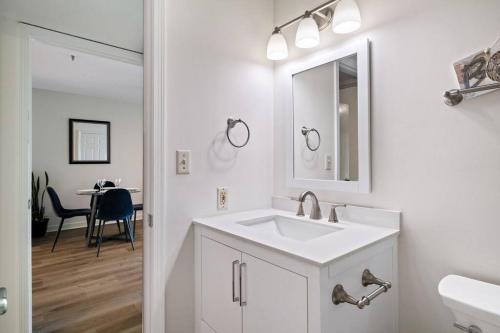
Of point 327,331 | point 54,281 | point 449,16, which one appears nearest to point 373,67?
point 449,16

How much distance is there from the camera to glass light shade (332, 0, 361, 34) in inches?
48.8

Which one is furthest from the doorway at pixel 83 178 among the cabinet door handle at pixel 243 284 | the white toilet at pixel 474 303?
the white toilet at pixel 474 303

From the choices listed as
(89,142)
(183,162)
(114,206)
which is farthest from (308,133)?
(89,142)

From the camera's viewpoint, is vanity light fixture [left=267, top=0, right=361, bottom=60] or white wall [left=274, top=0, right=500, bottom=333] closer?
white wall [left=274, top=0, right=500, bottom=333]

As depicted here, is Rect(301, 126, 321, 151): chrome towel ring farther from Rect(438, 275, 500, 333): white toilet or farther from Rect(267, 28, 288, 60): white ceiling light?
Rect(438, 275, 500, 333): white toilet

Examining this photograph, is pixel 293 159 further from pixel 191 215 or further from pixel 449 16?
pixel 449 16

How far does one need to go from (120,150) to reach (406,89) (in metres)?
4.82

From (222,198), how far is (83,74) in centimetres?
316

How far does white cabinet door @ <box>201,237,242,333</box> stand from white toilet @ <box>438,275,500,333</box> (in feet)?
2.50

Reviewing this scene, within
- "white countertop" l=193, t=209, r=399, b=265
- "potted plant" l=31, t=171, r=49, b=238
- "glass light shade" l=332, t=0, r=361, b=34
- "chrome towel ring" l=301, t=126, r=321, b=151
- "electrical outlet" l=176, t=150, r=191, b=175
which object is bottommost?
"potted plant" l=31, t=171, r=49, b=238

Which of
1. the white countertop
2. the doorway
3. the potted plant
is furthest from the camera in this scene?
the potted plant

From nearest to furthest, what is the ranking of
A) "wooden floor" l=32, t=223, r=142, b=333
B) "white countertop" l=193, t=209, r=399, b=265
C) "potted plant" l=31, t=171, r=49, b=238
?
1. "white countertop" l=193, t=209, r=399, b=265
2. "wooden floor" l=32, t=223, r=142, b=333
3. "potted plant" l=31, t=171, r=49, b=238

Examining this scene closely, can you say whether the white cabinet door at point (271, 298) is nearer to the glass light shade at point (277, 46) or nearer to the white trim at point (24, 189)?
the glass light shade at point (277, 46)

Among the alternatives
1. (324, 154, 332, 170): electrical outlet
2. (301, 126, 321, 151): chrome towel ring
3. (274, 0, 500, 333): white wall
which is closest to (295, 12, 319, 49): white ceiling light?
(274, 0, 500, 333): white wall
